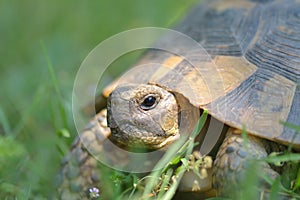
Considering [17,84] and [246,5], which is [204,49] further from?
[17,84]

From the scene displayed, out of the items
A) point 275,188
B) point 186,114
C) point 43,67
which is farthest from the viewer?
point 43,67

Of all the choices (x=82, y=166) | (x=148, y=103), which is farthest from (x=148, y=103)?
(x=82, y=166)

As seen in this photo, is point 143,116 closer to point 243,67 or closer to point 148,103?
point 148,103

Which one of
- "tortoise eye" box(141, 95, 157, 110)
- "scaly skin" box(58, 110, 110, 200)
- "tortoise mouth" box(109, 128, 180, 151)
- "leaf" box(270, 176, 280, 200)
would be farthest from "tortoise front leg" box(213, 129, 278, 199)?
"scaly skin" box(58, 110, 110, 200)

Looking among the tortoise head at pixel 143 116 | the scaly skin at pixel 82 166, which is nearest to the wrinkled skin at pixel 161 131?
the tortoise head at pixel 143 116

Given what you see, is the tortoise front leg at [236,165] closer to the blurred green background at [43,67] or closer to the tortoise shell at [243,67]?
the tortoise shell at [243,67]

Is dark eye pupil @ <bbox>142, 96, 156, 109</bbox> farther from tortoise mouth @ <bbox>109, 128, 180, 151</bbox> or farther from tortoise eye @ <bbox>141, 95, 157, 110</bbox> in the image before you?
tortoise mouth @ <bbox>109, 128, 180, 151</bbox>

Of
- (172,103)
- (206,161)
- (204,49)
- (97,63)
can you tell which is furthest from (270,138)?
(97,63)
